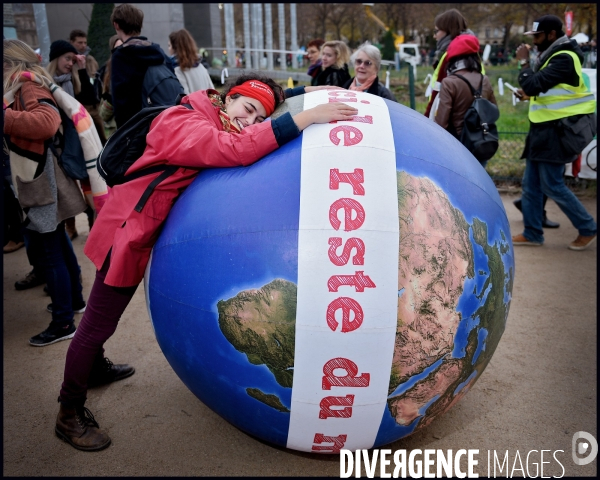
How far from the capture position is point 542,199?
6.64m

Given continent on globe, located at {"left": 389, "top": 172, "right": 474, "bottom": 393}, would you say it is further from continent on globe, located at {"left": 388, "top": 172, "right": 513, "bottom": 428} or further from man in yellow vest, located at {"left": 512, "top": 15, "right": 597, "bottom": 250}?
man in yellow vest, located at {"left": 512, "top": 15, "right": 597, "bottom": 250}

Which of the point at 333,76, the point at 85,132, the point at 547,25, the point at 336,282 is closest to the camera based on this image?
the point at 336,282

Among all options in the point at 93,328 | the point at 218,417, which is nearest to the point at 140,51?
the point at 93,328

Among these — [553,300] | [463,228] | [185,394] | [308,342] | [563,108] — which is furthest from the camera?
[563,108]

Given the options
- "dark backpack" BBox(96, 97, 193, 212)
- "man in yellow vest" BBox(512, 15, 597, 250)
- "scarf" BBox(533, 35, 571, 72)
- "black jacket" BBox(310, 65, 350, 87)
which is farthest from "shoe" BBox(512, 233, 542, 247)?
"dark backpack" BBox(96, 97, 193, 212)

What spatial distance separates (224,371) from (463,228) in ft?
4.26

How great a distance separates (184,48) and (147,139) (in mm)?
3879

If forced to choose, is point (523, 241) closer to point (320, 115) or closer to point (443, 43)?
point (443, 43)

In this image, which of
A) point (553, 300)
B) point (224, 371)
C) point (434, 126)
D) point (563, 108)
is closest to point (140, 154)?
point (224, 371)

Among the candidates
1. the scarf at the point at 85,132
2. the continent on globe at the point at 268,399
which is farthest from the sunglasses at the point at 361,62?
the continent on globe at the point at 268,399

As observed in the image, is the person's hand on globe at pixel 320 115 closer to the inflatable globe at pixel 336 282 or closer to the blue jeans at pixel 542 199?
the inflatable globe at pixel 336 282

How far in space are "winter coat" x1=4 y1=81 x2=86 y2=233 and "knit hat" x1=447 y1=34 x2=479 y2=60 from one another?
3721mm

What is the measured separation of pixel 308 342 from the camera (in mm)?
2600

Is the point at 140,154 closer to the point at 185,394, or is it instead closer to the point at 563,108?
the point at 185,394
